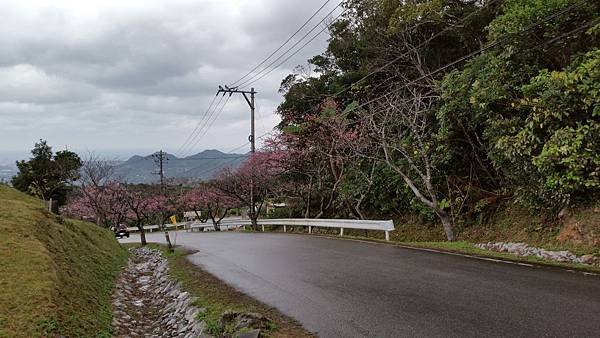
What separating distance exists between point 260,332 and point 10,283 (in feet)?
12.6

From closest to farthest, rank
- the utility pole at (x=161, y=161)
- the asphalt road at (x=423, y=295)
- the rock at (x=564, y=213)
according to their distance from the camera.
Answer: the asphalt road at (x=423, y=295), the rock at (x=564, y=213), the utility pole at (x=161, y=161)

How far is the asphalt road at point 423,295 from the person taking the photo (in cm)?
550

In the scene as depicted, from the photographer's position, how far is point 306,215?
2984 centimetres

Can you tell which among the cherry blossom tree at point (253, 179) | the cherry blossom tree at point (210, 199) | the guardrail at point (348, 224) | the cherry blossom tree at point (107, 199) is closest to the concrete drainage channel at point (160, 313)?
the guardrail at point (348, 224)

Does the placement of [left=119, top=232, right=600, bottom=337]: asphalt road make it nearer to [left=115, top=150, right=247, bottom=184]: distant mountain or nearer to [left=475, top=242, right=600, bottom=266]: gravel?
[left=475, top=242, right=600, bottom=266]: gravel

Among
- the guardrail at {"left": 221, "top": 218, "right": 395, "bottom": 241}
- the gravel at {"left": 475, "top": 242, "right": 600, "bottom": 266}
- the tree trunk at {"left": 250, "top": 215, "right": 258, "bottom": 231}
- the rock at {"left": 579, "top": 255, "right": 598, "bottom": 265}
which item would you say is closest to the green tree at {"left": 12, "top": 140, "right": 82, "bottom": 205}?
the tree trunk at {"left": 250, "top": 215, "right": 258, "bottom": 231}

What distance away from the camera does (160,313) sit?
29.7 feet

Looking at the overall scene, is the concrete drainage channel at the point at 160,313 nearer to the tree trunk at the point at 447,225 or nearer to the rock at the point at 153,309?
the rock at the point at 153,309

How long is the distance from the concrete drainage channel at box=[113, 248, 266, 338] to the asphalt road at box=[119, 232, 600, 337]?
3.47 ft

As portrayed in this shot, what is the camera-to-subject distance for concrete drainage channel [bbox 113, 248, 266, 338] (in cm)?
612

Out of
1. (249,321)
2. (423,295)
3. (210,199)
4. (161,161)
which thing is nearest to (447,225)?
(423,295)

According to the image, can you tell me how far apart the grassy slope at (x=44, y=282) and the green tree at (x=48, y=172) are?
28.7 m

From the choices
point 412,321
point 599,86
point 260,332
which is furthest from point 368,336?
point 599,86

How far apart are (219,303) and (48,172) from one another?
3618cm
